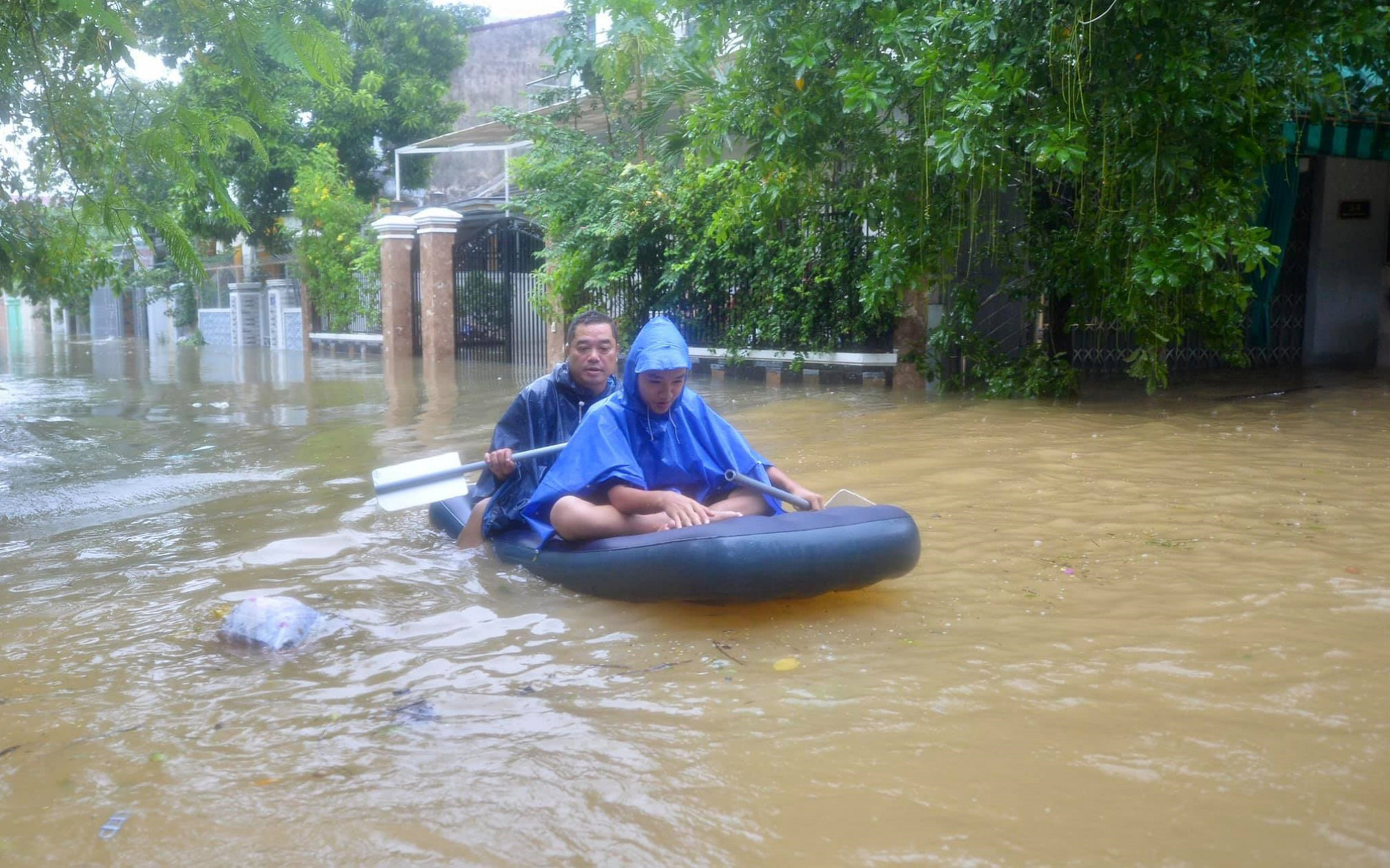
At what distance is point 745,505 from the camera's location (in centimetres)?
456

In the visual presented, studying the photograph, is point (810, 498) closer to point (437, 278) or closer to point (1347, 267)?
point (1347, 267)

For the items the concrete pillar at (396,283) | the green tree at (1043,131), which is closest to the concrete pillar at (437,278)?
the concrete pillar at (396,283)

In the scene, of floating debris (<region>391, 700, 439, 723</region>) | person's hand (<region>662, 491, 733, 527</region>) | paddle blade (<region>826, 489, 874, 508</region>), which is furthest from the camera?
paddle blade (<region>826, 489, 874, 508</region>)

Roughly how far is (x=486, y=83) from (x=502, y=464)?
92.2ft

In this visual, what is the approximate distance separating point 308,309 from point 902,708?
85.4 ft

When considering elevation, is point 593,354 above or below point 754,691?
above

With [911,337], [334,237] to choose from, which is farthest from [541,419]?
[334,237]

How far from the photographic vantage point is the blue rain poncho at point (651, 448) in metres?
4.31

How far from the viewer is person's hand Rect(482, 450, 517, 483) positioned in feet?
16.9

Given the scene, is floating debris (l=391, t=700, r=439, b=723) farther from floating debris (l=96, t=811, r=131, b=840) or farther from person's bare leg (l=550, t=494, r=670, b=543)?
person's bare leg (l=550, t=494, r=670, b=543)

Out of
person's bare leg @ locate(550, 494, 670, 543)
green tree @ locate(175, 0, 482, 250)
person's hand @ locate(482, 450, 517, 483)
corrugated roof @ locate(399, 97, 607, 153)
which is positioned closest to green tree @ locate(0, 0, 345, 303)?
person's hand @ locate(482, 450, 517, 483)

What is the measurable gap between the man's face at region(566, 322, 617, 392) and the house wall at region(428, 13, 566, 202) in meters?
25.0

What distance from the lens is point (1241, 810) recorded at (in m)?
2.54

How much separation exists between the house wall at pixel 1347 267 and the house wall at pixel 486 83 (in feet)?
67.6
